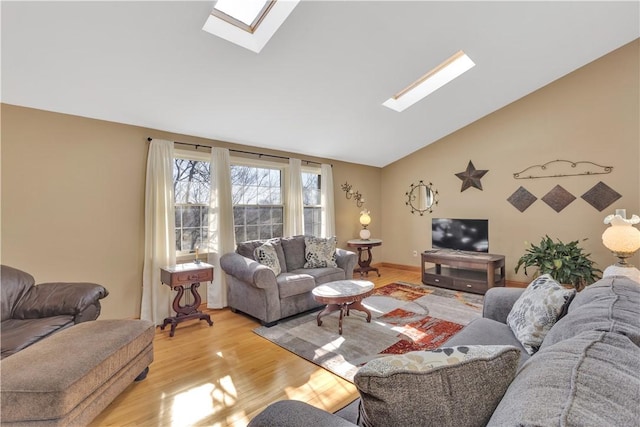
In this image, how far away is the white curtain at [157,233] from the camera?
10.9ft

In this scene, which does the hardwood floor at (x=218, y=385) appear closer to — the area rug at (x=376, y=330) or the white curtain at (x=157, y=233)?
the area rug at (x=376, y=330)

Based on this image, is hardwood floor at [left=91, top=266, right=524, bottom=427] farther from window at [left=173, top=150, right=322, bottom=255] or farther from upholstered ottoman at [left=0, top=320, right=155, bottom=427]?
window at [left=173, top=150, right=322, bottom=255]

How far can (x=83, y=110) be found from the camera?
289 cm

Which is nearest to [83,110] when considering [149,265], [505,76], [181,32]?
[181,32]

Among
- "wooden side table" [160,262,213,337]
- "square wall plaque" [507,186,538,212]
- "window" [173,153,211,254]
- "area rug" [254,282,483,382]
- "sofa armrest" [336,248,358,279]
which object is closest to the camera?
"area rug" [254,282,483,382]

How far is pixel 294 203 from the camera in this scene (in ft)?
15.5

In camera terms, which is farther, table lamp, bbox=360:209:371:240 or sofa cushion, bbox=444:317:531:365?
table lamp, bbox=360:209:371:240

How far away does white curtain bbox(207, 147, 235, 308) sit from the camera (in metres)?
3.82

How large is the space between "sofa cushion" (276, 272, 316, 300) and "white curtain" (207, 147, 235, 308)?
0.91m

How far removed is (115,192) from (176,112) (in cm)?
111

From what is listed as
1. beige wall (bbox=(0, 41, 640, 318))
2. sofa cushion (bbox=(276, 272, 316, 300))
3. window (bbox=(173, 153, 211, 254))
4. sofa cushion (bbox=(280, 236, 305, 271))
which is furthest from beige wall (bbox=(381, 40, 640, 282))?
window (bbox=(173, 153, 211, 254))

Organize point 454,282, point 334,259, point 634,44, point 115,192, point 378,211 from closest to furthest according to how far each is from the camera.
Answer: point 115,192 → point 634,44 → point 334,259 → point 454,282 → point 378,211

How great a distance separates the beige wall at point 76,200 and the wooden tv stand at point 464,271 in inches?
169

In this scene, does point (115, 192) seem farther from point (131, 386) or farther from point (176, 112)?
point (131, 386)
